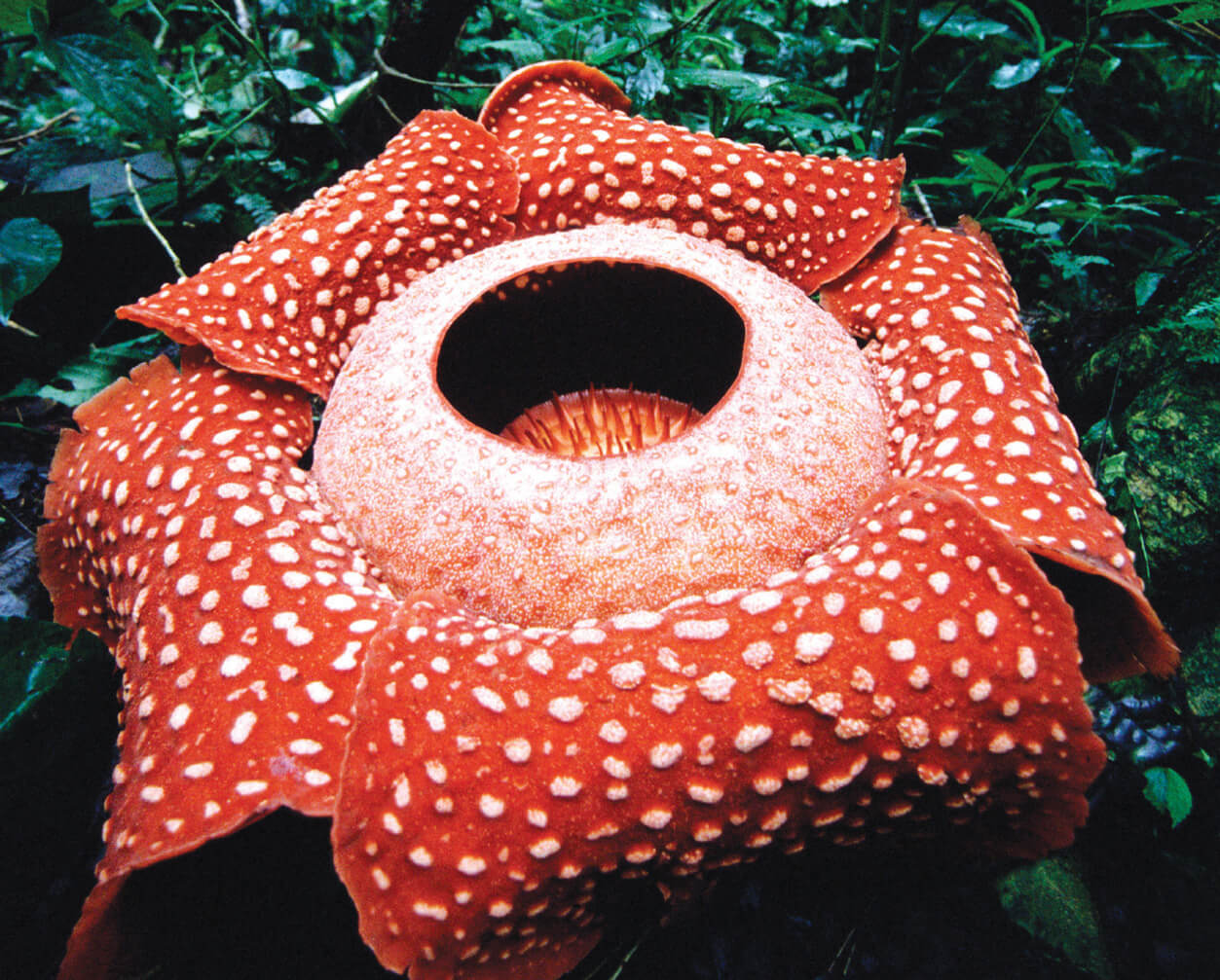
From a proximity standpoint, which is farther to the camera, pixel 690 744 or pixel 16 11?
pixel 16 11

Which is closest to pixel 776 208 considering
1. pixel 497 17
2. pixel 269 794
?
pixel 269 794

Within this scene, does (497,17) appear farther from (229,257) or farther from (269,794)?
(269,794)

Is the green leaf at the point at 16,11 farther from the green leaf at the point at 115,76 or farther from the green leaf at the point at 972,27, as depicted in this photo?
the green leaf at the point at 972,27

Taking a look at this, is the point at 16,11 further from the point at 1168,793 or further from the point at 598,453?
the point at 1168,793

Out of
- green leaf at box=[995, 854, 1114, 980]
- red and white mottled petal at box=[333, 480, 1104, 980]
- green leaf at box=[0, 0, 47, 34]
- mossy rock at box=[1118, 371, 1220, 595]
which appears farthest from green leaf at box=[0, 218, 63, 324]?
mossy rock at box=[1118, 371, 1220, 595]

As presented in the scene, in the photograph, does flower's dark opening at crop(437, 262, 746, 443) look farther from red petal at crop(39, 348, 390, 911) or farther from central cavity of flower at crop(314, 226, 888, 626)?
red petal at crop(39, 348, 390, 911)

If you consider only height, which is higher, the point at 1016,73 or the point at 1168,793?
→ the point at 1016,73

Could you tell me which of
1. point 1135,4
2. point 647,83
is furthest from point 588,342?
point 1135,4

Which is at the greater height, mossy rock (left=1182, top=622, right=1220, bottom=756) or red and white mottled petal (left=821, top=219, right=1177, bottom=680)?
red and white mottled petal (left=821, top=219, right=1177, bottom=680)
